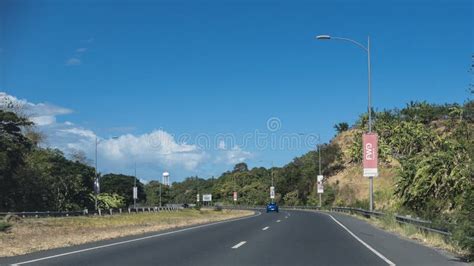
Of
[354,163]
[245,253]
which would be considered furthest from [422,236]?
[354,163]

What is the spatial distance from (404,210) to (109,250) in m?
17.8

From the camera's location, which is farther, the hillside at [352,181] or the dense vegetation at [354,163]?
the hillside at [352,181]

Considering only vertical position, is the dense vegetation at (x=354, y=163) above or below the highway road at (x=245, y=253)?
above

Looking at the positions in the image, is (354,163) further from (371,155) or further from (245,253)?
(245,253)

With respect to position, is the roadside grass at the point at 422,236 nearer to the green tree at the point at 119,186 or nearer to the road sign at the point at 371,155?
the road sign at the point at 371,155

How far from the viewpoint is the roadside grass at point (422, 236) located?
16.5 metres

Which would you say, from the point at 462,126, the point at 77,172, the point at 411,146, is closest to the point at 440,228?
the point at 462,126

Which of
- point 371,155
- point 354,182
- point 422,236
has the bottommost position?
point 422,236

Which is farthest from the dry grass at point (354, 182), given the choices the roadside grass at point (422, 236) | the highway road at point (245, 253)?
the highway road at point (245, 253)

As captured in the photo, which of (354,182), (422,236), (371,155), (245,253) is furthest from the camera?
(354,182)

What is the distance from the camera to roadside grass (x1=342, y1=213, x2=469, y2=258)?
54.1 ft

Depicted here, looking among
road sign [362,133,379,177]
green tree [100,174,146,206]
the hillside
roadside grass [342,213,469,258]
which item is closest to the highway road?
Answer: roadside grass [342,213,469,258]

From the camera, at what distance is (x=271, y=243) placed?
2008cm

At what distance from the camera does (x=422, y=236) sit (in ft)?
72.0
